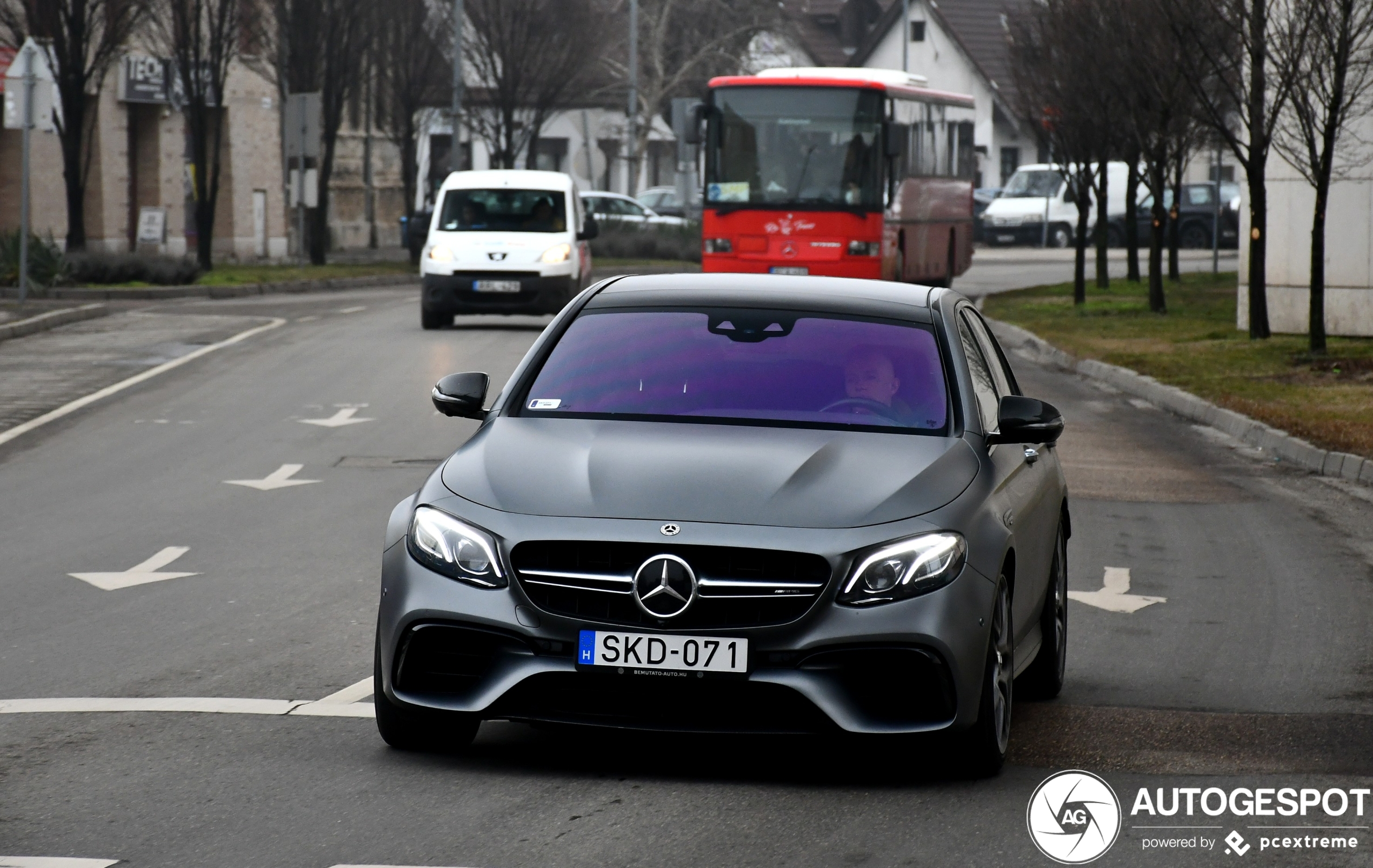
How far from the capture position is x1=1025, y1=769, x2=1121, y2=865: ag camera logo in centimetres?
543

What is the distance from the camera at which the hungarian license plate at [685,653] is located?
18.9 ft

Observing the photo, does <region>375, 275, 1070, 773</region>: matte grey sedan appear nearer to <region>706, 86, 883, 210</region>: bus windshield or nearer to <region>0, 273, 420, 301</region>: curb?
<region>706, 86, 883, 210</region>: bus windshield

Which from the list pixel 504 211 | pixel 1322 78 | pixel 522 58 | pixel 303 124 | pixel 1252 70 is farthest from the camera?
pixel 522 58

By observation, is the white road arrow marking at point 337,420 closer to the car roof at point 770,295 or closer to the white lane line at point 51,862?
the car roof at point 770,295

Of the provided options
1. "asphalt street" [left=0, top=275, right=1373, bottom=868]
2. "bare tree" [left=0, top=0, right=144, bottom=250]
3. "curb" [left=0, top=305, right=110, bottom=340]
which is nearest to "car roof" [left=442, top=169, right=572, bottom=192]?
"curb" [left=0, top=305, right=110, bottom=340]

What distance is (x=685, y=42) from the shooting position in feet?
253

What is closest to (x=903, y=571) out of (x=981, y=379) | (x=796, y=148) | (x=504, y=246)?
(x=981, y=379)

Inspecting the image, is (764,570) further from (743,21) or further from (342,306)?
(743,21)

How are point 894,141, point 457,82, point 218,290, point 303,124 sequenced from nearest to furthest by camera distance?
point 894,141 < point 218,290 < point 303,124 < point 457,82

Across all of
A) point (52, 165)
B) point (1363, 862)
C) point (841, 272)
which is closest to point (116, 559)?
point (1363, 862)

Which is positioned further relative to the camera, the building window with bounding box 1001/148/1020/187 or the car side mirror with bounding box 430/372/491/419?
the building window with bounding box 1001/148/1020/187

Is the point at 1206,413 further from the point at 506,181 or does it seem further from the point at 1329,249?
the point at 506,181

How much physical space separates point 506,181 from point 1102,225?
11.8 meters

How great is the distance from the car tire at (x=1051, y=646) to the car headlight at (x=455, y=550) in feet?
7.19
